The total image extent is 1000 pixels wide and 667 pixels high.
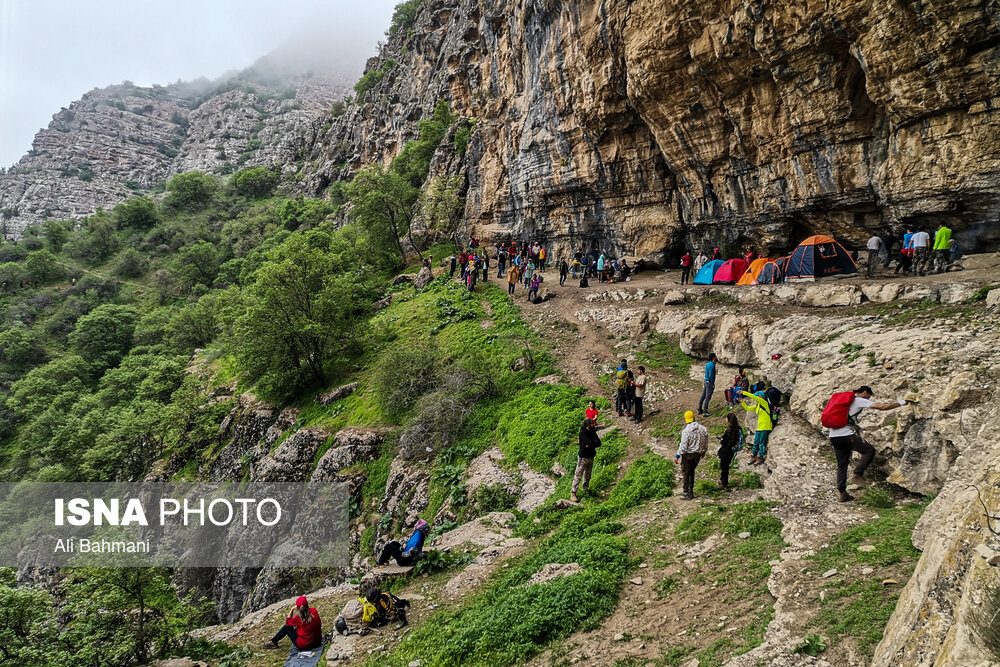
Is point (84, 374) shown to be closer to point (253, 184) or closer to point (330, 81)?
point (253, 184)

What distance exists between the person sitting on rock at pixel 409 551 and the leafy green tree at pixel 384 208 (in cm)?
3066

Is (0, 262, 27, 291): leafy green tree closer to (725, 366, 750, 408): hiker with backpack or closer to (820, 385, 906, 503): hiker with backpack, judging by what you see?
(725, 366, 750, 408): hiker with backpack

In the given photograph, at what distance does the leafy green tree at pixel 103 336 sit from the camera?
47719 millimetres

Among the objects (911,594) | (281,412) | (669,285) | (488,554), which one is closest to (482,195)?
(669,285)

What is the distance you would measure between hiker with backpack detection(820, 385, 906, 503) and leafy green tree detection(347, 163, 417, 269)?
115ft

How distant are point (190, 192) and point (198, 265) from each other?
3369 cm

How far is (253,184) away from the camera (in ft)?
298

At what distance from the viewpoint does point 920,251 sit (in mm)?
13570

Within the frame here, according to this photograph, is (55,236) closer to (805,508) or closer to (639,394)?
(639,394)

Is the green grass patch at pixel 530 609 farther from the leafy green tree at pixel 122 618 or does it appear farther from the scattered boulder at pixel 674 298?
the scattered boulder at pixel 674 298

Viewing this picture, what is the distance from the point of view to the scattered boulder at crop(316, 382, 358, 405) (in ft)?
73.0

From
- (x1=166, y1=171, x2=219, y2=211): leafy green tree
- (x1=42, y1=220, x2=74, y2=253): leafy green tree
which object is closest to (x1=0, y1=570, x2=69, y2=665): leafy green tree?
(x1=166, y1=171, x2=219, y2=211): leafy green tree

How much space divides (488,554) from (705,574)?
181 inches

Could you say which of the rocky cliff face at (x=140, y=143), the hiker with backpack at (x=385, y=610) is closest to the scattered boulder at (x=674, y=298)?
the hiker with backpack at (x=385, y=610)
